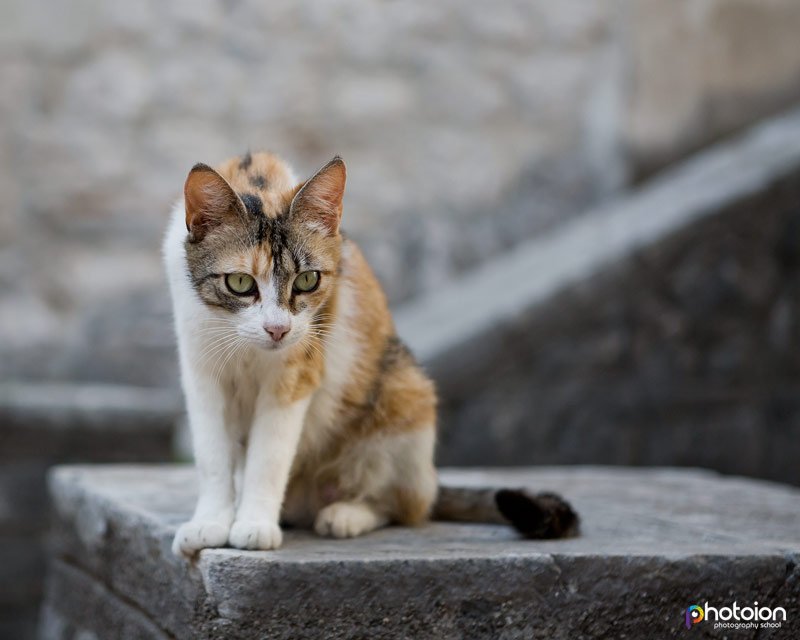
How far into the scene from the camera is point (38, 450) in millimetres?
4777

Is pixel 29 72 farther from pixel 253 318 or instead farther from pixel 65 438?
pixel 253 318

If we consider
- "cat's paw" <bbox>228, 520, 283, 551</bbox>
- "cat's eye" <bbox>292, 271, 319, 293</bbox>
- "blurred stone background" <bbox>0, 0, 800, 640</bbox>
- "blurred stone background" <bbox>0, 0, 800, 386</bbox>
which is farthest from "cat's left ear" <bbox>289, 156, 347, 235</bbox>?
"blurred stone background" <bbox>0, 0, 800, 386</bbox>

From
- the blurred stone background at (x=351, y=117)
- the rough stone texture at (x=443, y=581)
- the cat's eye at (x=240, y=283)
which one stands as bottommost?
the rough stone texture at (x=443, y=581)

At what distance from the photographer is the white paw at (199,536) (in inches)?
93.9

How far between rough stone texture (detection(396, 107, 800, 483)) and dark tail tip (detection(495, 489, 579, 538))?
175cm

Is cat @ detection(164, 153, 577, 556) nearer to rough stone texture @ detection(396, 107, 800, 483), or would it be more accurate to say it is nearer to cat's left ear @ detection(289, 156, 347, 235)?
cat's left ear @ detection(289, 156, 347, 235)

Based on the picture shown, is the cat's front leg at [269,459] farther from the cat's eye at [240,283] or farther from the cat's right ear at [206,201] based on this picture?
the cat's right ear at [206,201]

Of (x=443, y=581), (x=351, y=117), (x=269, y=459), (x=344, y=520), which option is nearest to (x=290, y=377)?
(x=269, y=459)

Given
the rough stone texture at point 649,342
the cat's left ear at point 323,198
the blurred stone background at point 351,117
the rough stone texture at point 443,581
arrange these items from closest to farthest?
1. the rough stone texture at point 443,581
2. the cat's left ear at point 323,198
3. the rough stone texture at point 649,342
4. the blurred stone background at point 351,117

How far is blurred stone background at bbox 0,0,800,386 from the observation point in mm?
5375

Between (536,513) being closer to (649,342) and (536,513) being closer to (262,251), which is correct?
(262,251)

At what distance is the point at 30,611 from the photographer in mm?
4848

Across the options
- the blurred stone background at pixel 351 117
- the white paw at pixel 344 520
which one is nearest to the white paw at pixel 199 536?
the white paw at pixel 344 520

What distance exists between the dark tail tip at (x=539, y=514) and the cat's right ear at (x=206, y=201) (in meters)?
1.06
